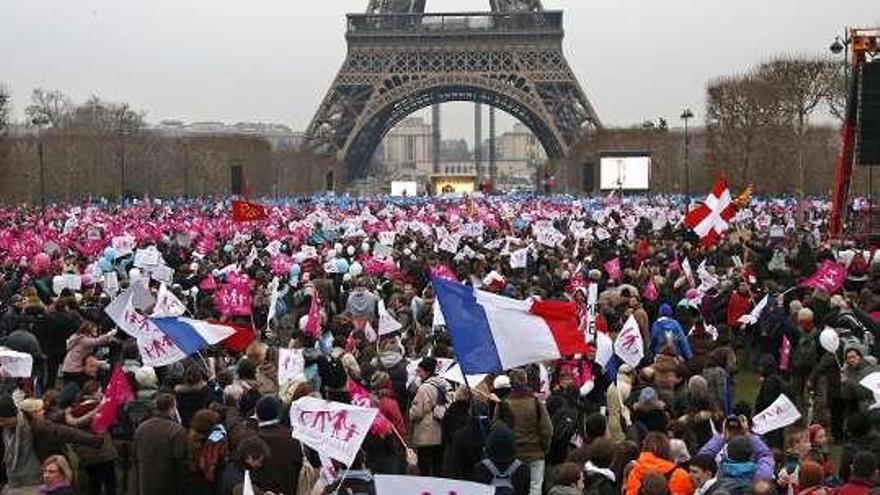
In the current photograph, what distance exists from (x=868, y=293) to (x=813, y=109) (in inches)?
1632

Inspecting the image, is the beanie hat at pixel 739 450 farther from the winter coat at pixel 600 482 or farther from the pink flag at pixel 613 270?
the pink flag at pixel 613 270

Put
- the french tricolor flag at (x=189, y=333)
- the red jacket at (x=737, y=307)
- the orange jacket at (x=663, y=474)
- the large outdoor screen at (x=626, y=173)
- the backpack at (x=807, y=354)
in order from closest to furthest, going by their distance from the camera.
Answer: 1. the orange jacket at (x=663, y=474)
2. the french tricolor flag at (x=189, y=333)
3. the backpack at (x=807, y=354)
4. the red jacket at (x=737, y=307)
5. the large outdoor screen at (x=626, y=173)

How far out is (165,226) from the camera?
34.0 metres

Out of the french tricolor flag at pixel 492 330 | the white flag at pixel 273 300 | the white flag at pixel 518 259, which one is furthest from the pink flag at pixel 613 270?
the french tricolor flag at pixel 492 330

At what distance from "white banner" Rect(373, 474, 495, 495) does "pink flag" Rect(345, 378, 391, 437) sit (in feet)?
7.18

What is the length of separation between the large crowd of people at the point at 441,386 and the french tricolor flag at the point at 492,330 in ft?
0.85

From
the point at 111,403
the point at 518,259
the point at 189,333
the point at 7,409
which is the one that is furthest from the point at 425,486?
the point at 518,259

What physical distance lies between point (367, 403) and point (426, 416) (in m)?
1.03

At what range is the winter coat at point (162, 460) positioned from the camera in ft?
27.6

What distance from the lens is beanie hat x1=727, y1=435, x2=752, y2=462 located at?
7727mm

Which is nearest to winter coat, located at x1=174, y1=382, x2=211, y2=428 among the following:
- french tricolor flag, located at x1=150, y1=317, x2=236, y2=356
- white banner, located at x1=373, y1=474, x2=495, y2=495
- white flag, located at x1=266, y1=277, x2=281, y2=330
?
french tricolor flag, located at x1=150, y1=317, x2=236, y2=356

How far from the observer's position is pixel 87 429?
9578mm

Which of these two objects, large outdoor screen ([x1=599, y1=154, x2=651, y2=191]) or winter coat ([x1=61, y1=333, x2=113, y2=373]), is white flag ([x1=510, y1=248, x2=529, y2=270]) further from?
large outdoor screen ([x1=599, y1=154, x2=651, y2=191])

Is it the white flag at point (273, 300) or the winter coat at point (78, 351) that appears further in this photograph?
the white flag at point (273, 300)
